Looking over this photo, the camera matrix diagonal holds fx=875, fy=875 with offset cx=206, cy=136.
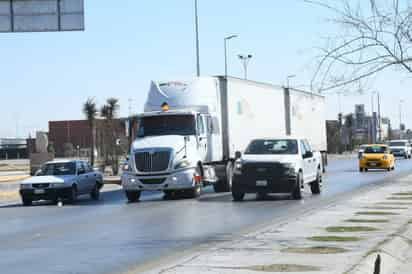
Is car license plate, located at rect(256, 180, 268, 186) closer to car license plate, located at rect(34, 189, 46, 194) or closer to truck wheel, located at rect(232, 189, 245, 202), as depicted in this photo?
truck wheel, located at rect(232, 189, 245, 202)

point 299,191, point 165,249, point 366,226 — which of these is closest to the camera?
point 165,249

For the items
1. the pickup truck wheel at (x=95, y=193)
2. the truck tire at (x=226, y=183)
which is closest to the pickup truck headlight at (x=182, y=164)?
the truck tire at (x=226, y=183)

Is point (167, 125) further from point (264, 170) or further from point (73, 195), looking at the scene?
Answer: point (264, 170)

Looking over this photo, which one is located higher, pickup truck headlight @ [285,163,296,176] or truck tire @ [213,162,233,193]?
pickup truck headlight @ [285,163,296,176]

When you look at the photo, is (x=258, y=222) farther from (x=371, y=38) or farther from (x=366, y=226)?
(x=371, y=38)

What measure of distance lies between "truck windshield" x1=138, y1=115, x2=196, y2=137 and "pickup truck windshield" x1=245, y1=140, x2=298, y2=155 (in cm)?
221

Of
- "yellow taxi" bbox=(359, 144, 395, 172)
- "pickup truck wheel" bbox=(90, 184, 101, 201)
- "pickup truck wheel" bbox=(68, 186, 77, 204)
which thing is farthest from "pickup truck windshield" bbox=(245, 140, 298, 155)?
"yellow taxi" bbox=(359, 144, 395, 172)

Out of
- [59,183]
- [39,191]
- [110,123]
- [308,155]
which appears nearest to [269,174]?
[308,155]

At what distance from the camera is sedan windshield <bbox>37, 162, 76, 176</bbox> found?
97.5ft

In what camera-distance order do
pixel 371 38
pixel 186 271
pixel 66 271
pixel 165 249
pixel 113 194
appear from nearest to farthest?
pixel 186 271, pixel 66 271, pixel 371 38, pixel 165 249, pixel 113 194

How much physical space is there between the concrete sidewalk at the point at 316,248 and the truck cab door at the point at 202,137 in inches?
393

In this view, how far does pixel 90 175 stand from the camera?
3097cm

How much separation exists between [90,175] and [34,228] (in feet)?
38.8

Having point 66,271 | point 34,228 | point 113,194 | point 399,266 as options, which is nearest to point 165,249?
point 66,271
